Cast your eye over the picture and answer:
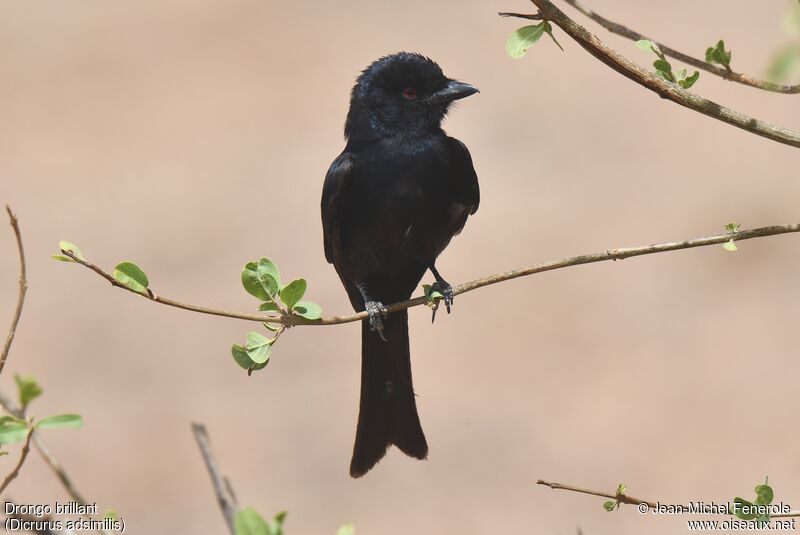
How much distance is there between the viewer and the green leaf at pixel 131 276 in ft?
7.63

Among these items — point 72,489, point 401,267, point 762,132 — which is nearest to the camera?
point 72,489

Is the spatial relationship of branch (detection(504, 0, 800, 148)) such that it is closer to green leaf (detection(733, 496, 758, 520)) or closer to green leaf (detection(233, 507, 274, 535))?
green leaf (detection(733, 496, 758, 520))

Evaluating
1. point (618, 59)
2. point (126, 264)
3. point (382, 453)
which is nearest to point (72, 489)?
point (126, 264)

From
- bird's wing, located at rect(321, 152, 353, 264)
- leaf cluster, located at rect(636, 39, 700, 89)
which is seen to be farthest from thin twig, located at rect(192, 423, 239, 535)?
bird's wing, located at rect(321, 152, 353, 264)

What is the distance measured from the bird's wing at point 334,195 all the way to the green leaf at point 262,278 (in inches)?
82.5

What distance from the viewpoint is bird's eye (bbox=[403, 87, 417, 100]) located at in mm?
4648

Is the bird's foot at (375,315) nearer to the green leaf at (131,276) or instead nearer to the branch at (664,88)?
the green leaf at (131,276)

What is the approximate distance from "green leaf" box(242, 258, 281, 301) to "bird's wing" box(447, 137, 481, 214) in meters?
2.26

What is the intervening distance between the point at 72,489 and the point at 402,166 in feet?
10.0

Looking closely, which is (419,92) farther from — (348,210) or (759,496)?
(759,496)

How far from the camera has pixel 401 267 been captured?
4.60 m

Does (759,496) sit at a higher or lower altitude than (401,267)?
lower

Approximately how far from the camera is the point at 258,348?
2447 millimetres

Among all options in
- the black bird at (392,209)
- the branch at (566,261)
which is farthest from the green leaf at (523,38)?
the black bird at (392,209)
